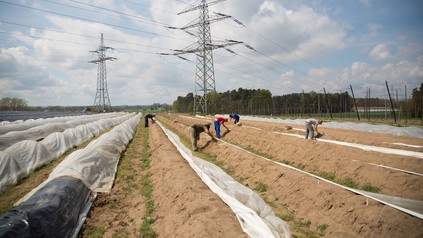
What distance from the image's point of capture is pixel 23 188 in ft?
23.2

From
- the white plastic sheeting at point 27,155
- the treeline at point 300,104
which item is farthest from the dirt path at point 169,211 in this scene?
the treeline at point 300,104

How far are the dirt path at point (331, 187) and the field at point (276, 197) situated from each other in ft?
0.05

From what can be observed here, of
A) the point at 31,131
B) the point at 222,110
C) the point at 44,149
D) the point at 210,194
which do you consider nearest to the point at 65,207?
the point at 210,194

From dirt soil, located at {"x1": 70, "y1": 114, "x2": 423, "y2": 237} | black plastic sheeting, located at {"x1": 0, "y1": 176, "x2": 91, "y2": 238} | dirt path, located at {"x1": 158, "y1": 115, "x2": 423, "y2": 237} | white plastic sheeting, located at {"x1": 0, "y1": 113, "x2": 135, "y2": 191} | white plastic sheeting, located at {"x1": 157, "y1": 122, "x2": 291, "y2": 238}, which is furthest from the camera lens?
white plastic sheeting, located at {"x1": 0, "y1": 113, "x2": 135, "y2": 191}

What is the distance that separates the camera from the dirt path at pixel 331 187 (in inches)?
179

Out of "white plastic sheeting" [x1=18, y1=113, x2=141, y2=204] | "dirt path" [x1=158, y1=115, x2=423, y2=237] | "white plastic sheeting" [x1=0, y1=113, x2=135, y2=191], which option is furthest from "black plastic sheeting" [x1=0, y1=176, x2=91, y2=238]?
"dirt path" [x1=158, y1=115, x2=423, y2=237]

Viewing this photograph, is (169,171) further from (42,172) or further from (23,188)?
(42,172)

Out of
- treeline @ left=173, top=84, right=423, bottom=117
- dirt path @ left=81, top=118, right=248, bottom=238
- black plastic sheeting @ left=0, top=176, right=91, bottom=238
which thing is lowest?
dirt path @ left=81, top=118, right=248, bottom=238

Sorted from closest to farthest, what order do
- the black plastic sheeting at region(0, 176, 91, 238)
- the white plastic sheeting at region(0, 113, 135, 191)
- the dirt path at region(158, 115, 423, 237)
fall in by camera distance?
the black plastic sheeting at region(0, 176, 91, 238)
the dirt path at region(158, 115, 423, 237)
the white plastic sheeting at region(0, 113, 135, 191)

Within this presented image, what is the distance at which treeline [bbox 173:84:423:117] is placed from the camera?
25.0 metres

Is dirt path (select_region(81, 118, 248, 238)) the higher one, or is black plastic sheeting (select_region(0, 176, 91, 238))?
black plastic sheeting (select_region(0, 176, 91, 238))

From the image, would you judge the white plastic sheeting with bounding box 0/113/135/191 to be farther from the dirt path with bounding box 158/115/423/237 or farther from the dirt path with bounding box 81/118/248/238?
the dirt path with bounding box 158/115/423/237

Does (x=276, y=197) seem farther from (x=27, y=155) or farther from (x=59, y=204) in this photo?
(x=27, y=155)

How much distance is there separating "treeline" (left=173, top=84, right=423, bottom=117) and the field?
18.7 m
